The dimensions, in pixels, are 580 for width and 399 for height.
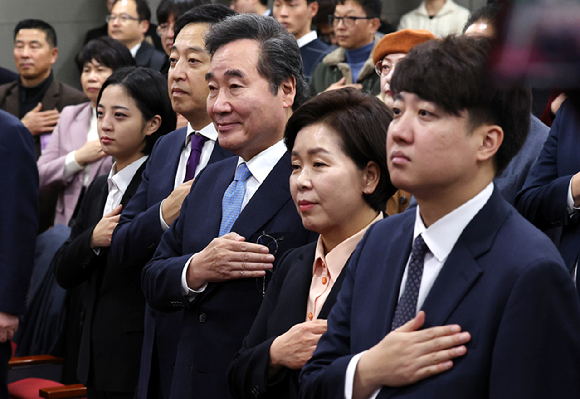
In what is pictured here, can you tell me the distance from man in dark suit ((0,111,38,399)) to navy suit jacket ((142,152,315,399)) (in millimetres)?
1095

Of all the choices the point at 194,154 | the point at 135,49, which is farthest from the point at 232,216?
the point at 135,49

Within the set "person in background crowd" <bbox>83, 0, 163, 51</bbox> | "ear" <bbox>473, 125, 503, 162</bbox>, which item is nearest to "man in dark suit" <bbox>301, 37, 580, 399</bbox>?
"ear" <bbox>473, 125, 503, 162</bbox>

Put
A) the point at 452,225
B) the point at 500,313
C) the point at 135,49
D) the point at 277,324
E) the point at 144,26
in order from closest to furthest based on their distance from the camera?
the point at 500,313
the point at 452,225
the point at 277,324
the point at 135,49
the point at 144,26

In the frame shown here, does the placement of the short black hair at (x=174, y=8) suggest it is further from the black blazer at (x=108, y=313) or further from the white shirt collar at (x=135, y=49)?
the black blazer at (x=108, y=313)

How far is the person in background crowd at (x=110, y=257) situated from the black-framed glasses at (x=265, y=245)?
749 mm

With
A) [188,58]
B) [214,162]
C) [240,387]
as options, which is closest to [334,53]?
[188,58]

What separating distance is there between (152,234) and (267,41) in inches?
28.3

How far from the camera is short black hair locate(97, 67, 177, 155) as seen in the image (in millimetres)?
2816

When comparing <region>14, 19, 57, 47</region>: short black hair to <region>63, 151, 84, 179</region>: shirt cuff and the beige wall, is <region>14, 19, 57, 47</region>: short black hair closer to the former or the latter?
the beige wall

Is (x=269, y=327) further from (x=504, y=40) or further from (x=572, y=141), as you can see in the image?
(x=504, y=40)

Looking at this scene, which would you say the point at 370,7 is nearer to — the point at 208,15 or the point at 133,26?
the point at 208,15

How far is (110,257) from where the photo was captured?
265 cm

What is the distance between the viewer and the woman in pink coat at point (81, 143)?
4.02 m

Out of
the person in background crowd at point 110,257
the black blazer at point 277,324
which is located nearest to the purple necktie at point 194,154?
the person in background crowd at point 110,257
